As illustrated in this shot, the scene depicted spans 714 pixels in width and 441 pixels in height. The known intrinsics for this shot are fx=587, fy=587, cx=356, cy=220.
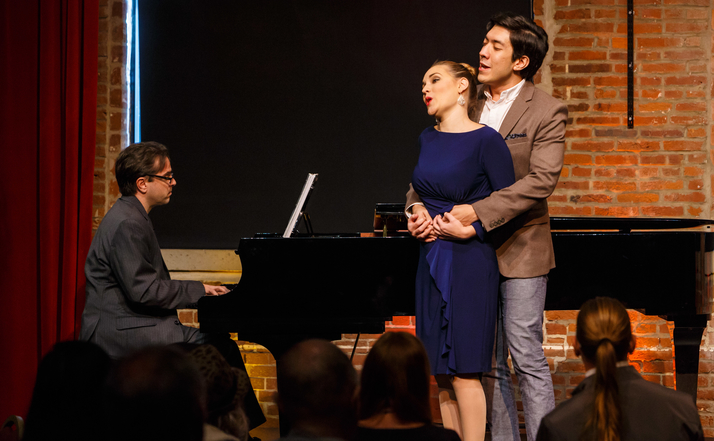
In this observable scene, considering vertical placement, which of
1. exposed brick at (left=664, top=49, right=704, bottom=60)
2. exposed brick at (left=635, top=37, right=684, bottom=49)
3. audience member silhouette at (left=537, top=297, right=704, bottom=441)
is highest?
exposed brick at (left=635, top=37, right=684, bottom=49)

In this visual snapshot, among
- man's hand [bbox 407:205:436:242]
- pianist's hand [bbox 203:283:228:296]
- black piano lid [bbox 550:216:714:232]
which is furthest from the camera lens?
black piano lid [bbox 550:216:714:232]

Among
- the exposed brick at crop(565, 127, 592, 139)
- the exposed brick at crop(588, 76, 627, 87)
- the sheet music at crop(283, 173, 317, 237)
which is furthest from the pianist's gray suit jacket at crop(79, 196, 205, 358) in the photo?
the exposed brick at crop(588, 76, 627, 87)

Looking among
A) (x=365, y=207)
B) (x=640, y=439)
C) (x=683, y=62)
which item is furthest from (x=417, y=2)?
(x=640, y=439)

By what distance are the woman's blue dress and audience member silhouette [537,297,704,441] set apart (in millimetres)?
692

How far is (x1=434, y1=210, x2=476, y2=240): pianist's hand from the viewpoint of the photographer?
2174 mm

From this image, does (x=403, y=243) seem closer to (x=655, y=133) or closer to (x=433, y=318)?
(x=433, y=318)

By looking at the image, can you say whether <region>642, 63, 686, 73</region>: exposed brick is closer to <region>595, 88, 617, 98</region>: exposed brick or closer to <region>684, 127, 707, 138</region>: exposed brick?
<region>595, 88, 617, 98</region>: exposed brick

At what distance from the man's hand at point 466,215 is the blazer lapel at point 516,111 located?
1.25 feet

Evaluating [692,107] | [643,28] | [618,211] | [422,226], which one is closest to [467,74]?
[422,226]

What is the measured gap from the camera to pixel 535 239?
2.28m

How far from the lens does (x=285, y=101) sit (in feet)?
12.6

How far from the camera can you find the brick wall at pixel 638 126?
11.5 ft

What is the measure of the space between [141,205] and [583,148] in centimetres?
255

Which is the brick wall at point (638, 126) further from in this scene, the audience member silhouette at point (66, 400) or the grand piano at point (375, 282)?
the audience member silhouette at point (66, 400)
